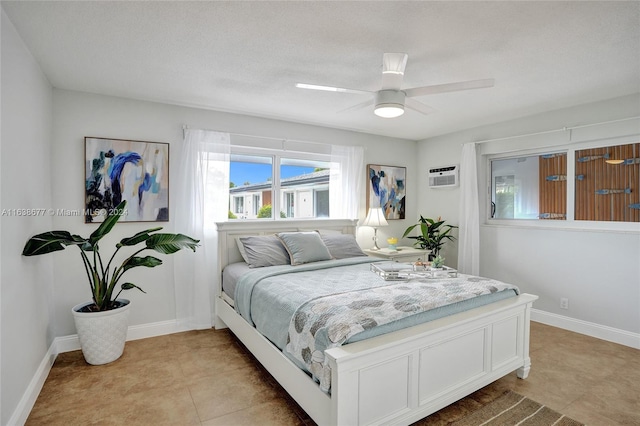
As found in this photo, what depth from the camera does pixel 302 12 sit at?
6.21ft

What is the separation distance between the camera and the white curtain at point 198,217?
362 centimetres

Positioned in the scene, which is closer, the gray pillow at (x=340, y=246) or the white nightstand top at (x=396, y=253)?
the gray pillow at (x=340, y=246)

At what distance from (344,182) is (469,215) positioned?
175cm

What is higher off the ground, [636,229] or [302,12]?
[302,12]

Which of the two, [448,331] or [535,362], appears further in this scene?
[535,362]

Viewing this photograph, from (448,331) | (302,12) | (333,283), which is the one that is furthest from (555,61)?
(333,283)

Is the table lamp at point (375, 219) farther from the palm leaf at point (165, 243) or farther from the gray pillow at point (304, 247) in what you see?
the palm leaf at point (165, 243)

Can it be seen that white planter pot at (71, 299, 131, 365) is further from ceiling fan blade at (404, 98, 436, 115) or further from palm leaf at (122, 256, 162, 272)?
ceiling fan blade at (404, 98, 436, 115)

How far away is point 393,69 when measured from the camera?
7.95ft

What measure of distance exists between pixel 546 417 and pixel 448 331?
0.86m

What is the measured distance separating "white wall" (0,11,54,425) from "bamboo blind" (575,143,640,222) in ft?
16.7

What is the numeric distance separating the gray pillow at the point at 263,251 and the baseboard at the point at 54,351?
1.16m

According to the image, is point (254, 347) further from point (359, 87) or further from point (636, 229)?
point (636, 229)

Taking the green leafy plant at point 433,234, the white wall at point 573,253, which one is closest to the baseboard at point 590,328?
the white wall at point 573,253
